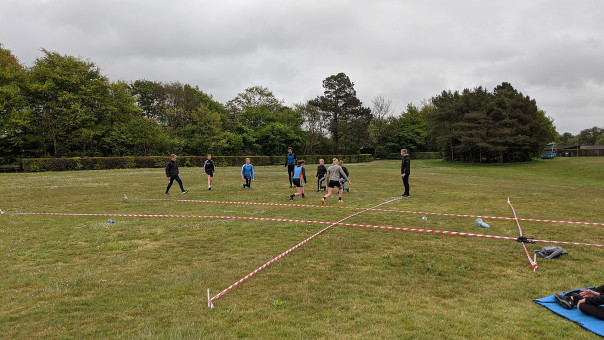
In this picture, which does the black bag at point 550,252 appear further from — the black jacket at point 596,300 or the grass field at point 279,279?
the black jacket at point 596,300

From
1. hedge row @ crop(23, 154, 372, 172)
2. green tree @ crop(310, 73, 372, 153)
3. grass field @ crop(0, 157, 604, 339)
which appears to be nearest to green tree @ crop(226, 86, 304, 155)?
green tree @ crop(310, 73, 372, 153)

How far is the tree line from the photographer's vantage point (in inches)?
1510

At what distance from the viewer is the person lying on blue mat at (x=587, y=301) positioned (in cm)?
383

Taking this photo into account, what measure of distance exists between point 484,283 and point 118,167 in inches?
1537

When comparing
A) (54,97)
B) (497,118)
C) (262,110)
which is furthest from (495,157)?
(54,97)

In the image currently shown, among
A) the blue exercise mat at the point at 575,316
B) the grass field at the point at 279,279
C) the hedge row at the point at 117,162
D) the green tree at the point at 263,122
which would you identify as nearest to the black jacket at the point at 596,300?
the blue exercise mat at the point at 575,316

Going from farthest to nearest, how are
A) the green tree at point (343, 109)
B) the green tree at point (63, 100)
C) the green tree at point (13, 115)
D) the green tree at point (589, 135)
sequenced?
the green tree at point (589, 135) < the green tree at point (343, 109) < the green tree at point (63, 100) < the green tree at point (13, 115)

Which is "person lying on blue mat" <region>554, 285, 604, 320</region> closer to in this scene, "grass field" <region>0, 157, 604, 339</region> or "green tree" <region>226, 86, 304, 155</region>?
"grass field" <region>0, 157, 604, 339</region>

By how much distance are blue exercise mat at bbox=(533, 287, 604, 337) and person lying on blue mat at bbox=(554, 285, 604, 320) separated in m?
0.05

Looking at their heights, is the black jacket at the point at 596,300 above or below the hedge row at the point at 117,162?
below

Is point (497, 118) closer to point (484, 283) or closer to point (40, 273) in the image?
point (484, 283)

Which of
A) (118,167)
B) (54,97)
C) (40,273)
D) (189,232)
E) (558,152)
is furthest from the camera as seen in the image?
(558,152)

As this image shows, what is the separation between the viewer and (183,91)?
56469 mm

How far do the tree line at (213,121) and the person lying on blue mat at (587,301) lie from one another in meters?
44.5
